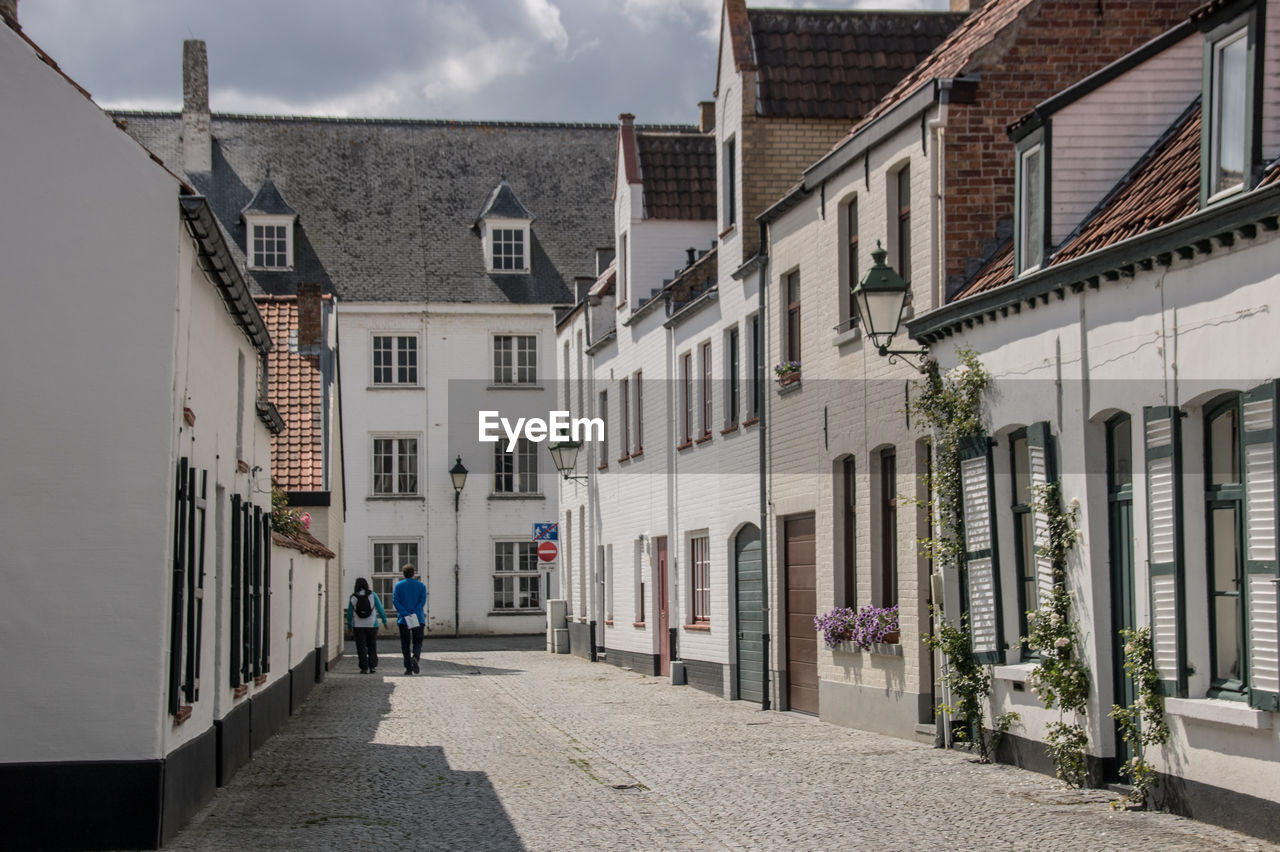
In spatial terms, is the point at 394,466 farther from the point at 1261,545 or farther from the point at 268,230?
the point at 1261,545

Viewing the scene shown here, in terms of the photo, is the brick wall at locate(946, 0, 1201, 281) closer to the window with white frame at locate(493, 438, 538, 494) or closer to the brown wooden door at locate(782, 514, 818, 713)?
the brown wooden door at locate(782, 514, 818, 713)

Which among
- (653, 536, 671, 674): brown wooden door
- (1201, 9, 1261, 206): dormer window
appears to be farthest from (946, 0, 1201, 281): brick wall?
(653, 536, 671, 674): brown wooden door

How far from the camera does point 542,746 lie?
16.7 m

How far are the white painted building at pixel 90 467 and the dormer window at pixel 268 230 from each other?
37.1 meters

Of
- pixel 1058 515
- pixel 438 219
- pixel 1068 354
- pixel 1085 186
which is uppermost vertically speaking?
pixel 438 219

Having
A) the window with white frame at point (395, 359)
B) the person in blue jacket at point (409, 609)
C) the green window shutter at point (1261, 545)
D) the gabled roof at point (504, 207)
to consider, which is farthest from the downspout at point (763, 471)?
the gabled roof at point (504, 207)

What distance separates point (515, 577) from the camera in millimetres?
47219

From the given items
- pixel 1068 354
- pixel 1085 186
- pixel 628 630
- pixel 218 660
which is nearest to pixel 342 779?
pixel 218 660

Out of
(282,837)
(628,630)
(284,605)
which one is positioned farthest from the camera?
(628,630)

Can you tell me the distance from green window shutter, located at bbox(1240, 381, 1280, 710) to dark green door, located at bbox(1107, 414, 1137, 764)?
6.25 ft

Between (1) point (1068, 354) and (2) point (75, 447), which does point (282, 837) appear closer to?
(2) point (75, 447)

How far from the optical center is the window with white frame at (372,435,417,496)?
46844 mm

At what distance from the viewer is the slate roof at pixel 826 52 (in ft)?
73.3

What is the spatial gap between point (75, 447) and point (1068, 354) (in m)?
7.01
